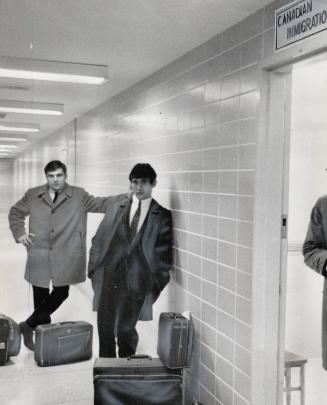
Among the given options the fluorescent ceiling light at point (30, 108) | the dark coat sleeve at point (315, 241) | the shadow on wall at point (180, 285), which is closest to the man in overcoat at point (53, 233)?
the fluorescent ceiling light at point (30, 108)

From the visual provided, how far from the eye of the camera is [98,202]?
13.4 feet

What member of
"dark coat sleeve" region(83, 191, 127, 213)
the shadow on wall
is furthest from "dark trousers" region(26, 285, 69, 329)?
the shadow on wall

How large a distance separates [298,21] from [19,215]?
212 cm

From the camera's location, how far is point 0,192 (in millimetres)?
3258

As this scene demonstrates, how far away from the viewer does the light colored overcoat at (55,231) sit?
11.3 ft

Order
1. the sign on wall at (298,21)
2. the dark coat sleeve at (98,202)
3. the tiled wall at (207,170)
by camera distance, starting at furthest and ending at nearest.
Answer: the dark coat sleeve at (98,202)
the tiled wall at (207,170)
the sign on wall at (298,21)

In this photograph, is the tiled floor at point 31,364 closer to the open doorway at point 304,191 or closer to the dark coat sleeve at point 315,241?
the open doorway at point 304,191

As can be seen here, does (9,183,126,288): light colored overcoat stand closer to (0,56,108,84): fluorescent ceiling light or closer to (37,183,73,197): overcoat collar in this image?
(37,183,73,197): overcoat collar

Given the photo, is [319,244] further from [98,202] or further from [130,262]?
[98,202]

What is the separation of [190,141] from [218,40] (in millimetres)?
761

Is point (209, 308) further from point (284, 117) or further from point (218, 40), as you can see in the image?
point (218, 40)

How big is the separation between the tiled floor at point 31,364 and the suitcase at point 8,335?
0.27 feet

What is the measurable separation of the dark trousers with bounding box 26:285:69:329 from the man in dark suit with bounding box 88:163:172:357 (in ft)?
1.12

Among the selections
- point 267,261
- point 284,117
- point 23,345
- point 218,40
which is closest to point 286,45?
point 284,117
